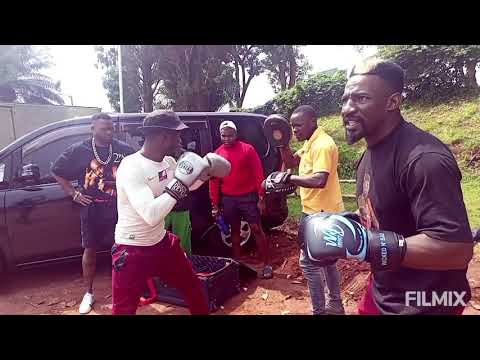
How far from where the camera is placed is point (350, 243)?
3.89ft

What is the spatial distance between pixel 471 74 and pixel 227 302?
3.24 meters

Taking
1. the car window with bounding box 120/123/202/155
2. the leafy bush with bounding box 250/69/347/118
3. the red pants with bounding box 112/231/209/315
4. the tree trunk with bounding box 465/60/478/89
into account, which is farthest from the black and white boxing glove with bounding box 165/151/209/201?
the tree trunk with bounding box 465/60/478/89

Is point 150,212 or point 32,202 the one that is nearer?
point 150,212

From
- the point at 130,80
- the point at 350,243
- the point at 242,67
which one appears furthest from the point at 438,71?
the point at 350,243

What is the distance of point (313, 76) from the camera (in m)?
3.47

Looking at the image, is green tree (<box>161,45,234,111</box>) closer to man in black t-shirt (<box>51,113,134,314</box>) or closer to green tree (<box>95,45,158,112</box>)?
green tree (<box>95,45,158,112</box>)

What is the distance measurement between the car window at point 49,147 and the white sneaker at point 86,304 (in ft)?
3.32

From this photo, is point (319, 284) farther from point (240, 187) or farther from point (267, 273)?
point (240, 187)

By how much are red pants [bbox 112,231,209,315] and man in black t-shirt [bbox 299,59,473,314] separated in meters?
0.89

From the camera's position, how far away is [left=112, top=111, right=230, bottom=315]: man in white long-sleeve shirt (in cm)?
174

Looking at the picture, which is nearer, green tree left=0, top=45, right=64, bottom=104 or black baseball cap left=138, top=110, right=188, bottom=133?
black baseball cap left=138, top=110, right=188, bottom=133

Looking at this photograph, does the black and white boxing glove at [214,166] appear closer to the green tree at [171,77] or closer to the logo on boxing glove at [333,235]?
the logo on boxing glove at [333,235]
